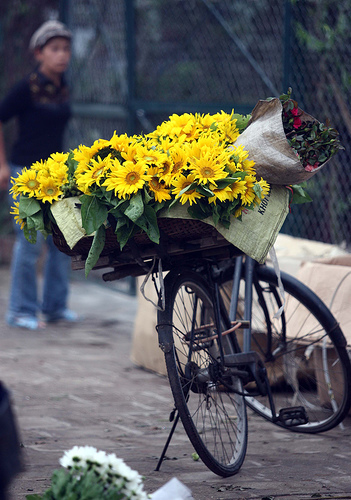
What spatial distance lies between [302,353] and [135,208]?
164cm

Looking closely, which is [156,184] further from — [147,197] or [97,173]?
[97,173]

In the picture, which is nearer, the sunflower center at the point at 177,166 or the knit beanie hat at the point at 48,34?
the sunflower center at the point at 177,166

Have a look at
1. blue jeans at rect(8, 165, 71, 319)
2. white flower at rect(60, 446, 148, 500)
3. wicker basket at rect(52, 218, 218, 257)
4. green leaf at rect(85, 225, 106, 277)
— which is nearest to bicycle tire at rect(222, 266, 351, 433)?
wicker basket at rect(52, 218, 218, 257)

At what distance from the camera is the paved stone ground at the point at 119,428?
2875 mm

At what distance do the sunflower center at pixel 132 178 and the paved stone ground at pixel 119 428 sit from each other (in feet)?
Result: 3.76

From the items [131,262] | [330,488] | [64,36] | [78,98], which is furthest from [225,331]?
[78,98]

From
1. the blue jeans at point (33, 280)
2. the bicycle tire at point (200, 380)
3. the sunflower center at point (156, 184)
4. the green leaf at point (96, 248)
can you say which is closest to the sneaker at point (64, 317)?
the blue jeans at point (33, 280)

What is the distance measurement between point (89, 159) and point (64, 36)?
318 centimetres

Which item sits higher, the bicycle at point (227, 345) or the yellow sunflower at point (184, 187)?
the yellow sunflower at point (184, 187)

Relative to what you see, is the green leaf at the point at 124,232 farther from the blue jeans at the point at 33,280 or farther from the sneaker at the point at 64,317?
the sneaker at the point at 64,317

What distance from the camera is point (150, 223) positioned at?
8.54 feet

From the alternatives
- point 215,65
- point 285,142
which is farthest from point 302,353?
point 215,65

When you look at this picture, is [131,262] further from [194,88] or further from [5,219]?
[5,219]

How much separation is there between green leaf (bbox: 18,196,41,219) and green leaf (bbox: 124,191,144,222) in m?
0.39
